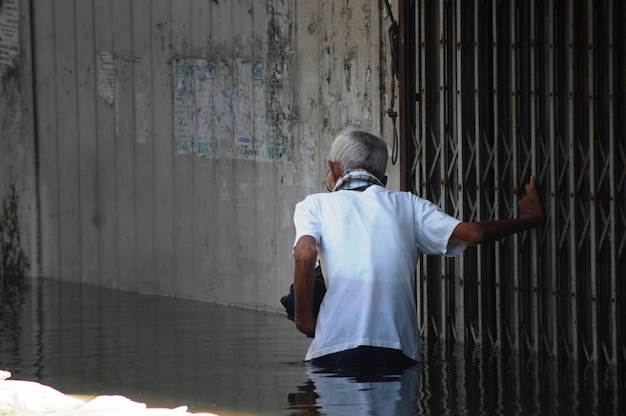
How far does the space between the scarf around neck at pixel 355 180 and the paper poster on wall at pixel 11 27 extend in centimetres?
805

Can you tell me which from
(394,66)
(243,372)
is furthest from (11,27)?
(243,372)

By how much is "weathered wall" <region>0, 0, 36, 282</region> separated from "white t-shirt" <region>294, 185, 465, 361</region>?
793 centimetres

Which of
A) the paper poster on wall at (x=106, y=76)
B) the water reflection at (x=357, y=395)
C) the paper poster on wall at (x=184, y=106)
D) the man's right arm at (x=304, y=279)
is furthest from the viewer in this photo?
the paper poster on wall at (x=106, y=76)

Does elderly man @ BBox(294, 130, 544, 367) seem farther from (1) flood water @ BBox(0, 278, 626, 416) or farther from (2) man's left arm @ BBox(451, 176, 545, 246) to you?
(1) flood water @ BBox(0, 278, 626, 416)

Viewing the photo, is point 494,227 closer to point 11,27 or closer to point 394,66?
point 394,66

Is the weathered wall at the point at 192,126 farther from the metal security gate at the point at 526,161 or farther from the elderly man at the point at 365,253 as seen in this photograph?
the elderly man at the point at 365,253

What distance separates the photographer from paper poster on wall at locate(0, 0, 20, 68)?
13.0m

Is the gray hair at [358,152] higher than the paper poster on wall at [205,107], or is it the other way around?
the paper poster on wall at [205,107]

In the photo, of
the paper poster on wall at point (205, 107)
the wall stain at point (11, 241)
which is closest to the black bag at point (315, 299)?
the paper poster on wall at point (205, 107)

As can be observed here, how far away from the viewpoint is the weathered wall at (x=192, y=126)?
1000 cm

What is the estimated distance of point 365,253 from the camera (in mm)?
5559

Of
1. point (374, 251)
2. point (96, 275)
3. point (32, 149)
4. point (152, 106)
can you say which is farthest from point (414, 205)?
point (32, 149)

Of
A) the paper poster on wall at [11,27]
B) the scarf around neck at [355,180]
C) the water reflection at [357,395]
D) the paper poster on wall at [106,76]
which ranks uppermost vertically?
the paper poster on wall at [11,27]

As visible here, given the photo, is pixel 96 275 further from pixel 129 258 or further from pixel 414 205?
pixel 414 205
